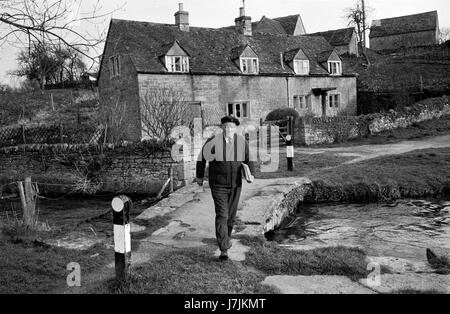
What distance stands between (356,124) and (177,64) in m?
11.6

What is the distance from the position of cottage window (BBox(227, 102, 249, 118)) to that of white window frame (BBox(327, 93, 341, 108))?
334 inches

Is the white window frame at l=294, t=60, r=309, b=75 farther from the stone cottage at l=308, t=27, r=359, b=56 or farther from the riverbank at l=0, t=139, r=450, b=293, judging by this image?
the stone cottage at l=308, t=27, r=359, b=56

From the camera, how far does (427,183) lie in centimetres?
1269

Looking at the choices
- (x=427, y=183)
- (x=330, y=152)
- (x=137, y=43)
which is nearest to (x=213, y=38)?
(x=137, y=43)

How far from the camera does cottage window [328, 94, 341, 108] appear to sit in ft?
117

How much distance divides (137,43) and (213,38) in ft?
21.4

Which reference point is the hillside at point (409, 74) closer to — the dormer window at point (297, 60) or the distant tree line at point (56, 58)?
the dormer window at point (297, 60)

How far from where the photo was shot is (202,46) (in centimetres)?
3042

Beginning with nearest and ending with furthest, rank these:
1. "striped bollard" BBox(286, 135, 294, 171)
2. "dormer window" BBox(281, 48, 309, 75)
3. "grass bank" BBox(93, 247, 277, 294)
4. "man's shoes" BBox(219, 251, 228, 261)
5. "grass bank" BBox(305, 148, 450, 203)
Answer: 1. "grass bank" BBox(93, 247, 277, 294)
2. "man's shoes" BBox(219, 251, 228, 261)
3. "grass bank" BBox(305, 148, 450, 203)
4. "striped bollard" BBox(286, 135, 294, 171)
5. "dormer window" BBox(281, 48, 309, 75)

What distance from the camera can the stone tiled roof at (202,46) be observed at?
1066 inches

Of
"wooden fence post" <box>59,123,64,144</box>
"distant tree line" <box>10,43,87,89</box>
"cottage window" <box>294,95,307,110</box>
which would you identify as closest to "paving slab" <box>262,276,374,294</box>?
"distant tree line" <box>10,43,87,89</box>

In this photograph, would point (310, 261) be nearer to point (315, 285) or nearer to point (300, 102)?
point (315, 285)

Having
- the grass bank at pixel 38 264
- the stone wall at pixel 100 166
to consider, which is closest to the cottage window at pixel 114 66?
the stone wall at pixel 100 166
